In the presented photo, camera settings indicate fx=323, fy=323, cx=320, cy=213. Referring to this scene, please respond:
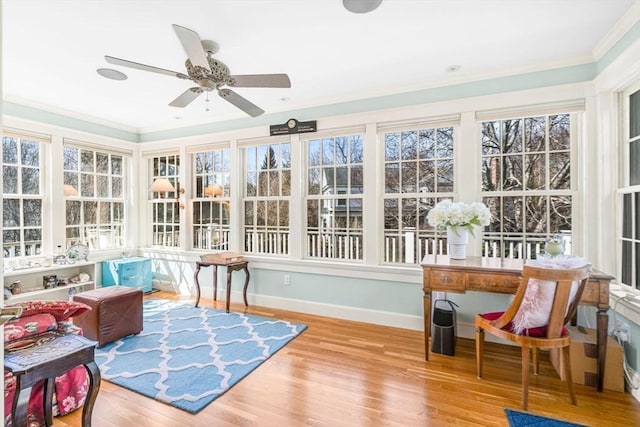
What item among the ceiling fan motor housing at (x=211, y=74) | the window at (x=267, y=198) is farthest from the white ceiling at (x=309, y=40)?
the window at (x=267, y=198)

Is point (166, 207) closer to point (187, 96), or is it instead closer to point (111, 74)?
point (111, 74)

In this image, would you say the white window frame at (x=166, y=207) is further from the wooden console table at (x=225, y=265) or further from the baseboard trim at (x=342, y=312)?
the baseboard trim at (x=342, y=312)

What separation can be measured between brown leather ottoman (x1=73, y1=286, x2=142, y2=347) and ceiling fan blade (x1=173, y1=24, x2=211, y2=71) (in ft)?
7.60

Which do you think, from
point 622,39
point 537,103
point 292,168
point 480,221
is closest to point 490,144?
point 537,103

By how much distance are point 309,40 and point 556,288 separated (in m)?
2.55

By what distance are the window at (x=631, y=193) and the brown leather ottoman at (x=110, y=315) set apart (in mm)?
4368

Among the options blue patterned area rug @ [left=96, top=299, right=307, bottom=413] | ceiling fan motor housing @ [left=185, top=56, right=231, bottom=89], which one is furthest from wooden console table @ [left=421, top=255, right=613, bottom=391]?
ceiling fan motor housing @ [left=185, top=56, right=231, bottom=89]

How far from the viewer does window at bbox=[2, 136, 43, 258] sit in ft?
12.5

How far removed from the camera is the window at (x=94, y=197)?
4.42 metres

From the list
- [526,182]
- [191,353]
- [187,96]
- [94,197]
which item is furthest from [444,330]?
[94,197]

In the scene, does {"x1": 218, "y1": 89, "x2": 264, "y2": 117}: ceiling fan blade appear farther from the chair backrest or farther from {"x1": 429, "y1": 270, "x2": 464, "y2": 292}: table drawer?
the chair backrest

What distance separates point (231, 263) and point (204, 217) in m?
1.21

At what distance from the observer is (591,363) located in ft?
7.82

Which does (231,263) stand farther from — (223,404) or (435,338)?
(435,338)
